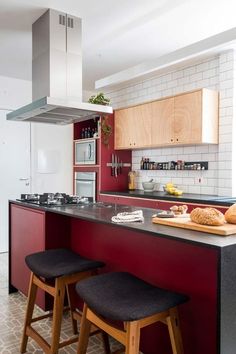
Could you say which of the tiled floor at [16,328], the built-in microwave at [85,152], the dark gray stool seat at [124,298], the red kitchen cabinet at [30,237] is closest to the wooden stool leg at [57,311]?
the tiled floor at [16,328]

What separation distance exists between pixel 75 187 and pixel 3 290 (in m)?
2.50

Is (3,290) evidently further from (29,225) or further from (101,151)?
(101,151)

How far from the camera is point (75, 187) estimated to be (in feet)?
17.8

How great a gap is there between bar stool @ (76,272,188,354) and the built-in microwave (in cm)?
332

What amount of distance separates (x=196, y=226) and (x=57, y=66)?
7.32ft

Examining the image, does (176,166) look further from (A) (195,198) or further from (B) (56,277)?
(B) (56,277)

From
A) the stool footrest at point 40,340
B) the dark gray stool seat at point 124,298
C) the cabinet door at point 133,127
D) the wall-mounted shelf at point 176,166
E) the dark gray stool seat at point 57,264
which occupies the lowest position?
the stool footrest at point 40,340

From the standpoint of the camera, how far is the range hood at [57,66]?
295cm

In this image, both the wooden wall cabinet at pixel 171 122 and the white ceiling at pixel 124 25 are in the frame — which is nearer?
the white ceiling at pixel 124 25

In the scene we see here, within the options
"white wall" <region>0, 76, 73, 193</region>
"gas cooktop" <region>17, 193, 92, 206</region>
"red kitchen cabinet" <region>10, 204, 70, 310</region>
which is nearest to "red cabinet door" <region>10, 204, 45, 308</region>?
"red kitchen cabinet" <region>10, 204, 70, 310</region>

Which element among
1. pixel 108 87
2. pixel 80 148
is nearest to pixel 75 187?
pixel 80 148

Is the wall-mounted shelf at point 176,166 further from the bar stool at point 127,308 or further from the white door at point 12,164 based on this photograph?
the bar stool at point 127,308

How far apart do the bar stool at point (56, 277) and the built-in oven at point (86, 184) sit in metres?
2.64

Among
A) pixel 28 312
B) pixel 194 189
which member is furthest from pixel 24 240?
pixel 194 189
